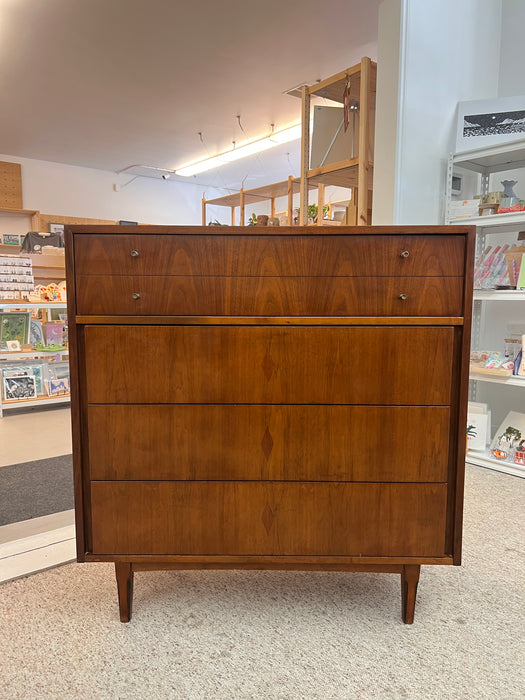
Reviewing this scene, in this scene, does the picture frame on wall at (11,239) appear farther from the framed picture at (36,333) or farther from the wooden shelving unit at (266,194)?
the framed picture at (36,333)

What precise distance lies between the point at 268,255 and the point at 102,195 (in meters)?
7.99

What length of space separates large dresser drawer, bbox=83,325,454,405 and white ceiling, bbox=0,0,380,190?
3.17m

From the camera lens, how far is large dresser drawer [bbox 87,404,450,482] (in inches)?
50.1

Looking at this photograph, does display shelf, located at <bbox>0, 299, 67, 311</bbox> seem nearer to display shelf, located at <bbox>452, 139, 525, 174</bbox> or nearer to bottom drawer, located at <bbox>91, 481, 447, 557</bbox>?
bottom drawer, located at <bbox>91, 481, 447, 557</bbox>

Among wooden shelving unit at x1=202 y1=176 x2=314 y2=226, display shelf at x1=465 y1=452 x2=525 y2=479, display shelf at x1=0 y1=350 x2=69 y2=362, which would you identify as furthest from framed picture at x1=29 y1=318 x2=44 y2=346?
display shelf at x1=465 y1=452 x2=525 y2=479

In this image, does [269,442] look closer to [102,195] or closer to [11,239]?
[11,239]

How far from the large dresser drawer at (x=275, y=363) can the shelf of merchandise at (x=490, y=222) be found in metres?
1.59

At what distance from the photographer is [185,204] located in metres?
9.33

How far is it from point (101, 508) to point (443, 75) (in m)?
2.81

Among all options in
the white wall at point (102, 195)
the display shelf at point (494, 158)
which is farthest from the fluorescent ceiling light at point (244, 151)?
the display shelf at point (494, 158)

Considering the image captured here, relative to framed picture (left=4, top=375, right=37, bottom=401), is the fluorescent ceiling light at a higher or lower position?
higher

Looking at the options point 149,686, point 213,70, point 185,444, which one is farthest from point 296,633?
point 213,70

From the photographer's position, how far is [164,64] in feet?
13.9

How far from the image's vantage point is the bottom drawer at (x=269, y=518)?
1.29m
